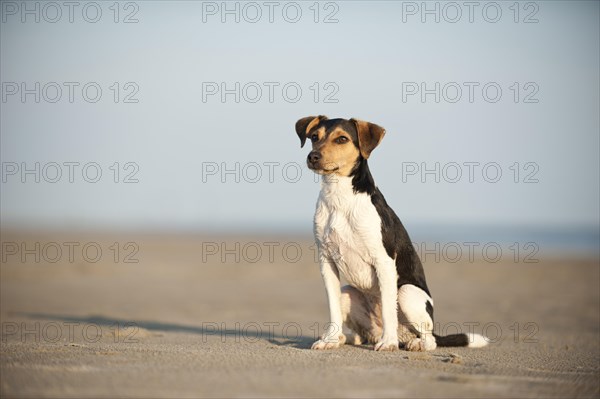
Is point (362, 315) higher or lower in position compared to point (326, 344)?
higher

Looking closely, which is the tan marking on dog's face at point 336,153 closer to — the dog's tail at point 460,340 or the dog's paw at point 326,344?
the dog's paw at point 326,344

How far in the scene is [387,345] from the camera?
650 cm

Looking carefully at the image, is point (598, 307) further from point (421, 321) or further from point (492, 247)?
point (492, 247)

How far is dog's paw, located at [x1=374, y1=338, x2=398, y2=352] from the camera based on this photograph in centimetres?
647

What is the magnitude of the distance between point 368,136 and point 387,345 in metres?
1.98

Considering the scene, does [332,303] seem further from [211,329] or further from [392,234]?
[211,329]

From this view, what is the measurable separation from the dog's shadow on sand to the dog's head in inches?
71.3

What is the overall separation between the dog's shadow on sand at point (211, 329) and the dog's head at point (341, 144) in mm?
1812

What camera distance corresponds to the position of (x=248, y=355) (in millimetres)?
5777

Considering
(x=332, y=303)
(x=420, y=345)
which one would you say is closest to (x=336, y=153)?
(x=332, y=303)

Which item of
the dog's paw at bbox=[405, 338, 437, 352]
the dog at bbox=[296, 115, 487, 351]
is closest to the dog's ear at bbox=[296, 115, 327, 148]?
the dog at bbox=[296, 115, 487, 351]

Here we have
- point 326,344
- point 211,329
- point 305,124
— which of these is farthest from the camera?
point 211,329

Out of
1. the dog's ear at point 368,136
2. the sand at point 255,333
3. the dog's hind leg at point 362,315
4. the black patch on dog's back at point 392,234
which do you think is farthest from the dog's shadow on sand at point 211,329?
the dog's ear at point 368,136

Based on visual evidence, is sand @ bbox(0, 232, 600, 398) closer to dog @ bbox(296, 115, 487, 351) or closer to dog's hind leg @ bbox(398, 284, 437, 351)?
dog's hind leg @ bbox(398, 284, 437, 351)
